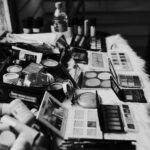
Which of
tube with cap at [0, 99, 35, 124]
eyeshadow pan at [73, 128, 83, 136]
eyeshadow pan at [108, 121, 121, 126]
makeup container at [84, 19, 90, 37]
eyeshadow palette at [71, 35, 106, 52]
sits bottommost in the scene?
eyeshadow pan at [73, 128, 83, 136]

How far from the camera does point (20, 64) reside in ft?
4.25

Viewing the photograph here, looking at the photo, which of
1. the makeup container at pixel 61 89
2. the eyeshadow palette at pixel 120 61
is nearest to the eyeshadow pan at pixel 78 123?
the makeup container at pixel 61 89

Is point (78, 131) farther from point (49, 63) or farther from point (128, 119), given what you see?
point (49, 63)

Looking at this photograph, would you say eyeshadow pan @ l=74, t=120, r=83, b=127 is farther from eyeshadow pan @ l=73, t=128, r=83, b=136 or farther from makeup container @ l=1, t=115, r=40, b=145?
makeup container @ l=1, t=115, r=40, b=145

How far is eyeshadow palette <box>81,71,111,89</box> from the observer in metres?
1.24

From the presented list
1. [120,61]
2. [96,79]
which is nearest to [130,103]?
[96,79]

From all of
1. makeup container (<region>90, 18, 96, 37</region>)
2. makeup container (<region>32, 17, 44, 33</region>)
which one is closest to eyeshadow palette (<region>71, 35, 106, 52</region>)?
makeup container (<region>90, 18, 96, 37</region>)

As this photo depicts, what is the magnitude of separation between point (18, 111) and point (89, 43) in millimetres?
812

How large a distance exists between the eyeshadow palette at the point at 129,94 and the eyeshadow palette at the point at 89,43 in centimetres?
42

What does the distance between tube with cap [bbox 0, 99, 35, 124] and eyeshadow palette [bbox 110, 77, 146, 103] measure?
0.43m

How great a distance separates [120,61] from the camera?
4.66 feet

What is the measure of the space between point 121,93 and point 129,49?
515mm

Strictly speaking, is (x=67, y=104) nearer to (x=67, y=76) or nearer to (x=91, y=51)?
(x=67, y=76)

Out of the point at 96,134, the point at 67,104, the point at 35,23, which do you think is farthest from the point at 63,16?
the point at 96,134
